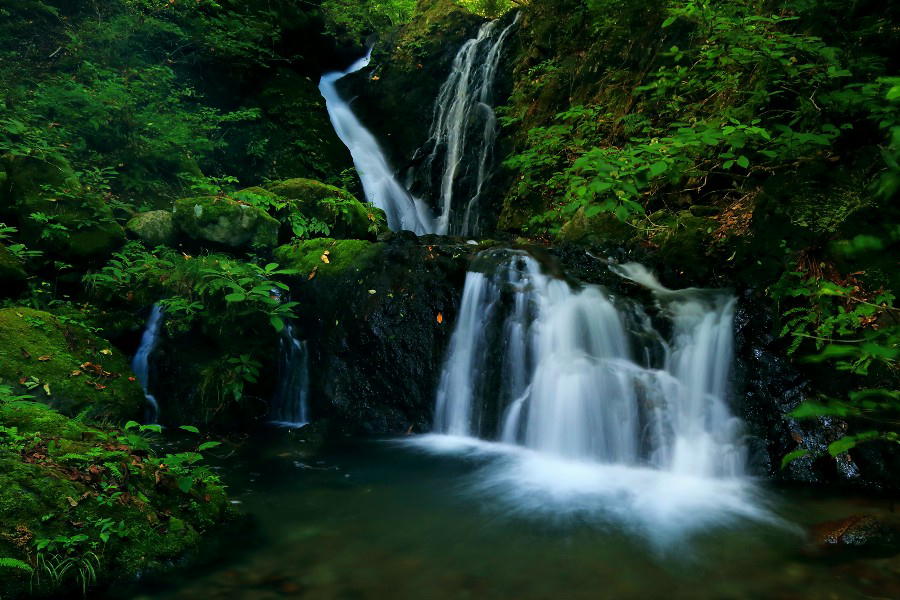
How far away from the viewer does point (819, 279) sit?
172 inches

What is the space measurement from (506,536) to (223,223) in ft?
17.1

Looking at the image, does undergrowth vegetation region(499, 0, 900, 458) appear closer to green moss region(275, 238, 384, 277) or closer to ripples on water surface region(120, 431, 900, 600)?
ripples on water surface region(120, 431, 900, 600)

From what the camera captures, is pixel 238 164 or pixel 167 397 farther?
pixel 238 164

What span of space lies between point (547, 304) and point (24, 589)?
488 cm

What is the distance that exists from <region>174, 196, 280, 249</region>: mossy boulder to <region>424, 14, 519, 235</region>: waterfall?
5216mm

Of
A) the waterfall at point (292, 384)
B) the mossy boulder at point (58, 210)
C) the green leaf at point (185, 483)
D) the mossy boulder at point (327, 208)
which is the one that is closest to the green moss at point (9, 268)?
the mossy boulder at point (58, 210)

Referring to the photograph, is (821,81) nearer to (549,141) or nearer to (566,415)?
(549,141)

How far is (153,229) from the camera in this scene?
6.71 m

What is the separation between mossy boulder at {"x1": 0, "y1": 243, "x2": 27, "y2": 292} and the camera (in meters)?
5.40

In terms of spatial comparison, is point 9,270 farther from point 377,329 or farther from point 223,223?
point 377,329

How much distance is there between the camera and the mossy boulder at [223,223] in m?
6.59

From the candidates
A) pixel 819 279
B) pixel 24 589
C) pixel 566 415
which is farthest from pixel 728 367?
pixel 24 589

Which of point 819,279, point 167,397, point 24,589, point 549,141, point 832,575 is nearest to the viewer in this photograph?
point 24,589

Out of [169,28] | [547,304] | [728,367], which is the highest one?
[169,28]
